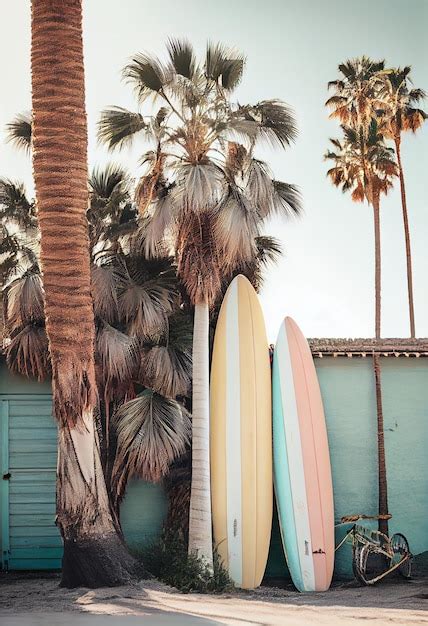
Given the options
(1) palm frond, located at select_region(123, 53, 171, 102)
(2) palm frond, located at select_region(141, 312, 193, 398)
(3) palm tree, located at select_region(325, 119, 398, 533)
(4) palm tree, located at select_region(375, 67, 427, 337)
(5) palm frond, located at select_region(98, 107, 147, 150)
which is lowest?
(2) palm frond, located at select_region(141, 312, 193, 398)

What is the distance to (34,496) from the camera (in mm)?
12570

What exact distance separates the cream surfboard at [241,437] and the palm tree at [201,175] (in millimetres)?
354

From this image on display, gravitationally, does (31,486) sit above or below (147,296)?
A: below

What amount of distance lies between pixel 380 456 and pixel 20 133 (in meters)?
5.76

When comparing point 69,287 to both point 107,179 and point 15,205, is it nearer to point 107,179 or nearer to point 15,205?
point 15,205

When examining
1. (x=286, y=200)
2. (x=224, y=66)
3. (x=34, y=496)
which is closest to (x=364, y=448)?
(x=286, y=200)

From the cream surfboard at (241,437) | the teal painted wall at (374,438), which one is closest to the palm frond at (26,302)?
the cream surfboard at (241,437)

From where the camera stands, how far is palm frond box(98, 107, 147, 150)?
40.0 ft

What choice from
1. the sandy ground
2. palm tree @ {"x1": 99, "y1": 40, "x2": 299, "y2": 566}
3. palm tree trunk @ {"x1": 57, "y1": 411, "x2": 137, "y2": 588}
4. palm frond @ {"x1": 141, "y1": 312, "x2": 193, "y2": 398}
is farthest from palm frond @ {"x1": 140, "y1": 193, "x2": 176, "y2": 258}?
the sandy ground

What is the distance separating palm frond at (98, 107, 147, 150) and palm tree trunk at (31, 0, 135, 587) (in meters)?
1.07

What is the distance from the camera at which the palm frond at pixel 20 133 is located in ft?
41.8

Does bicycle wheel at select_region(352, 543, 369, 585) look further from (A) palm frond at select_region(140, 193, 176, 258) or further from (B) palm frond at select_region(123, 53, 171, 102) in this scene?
(B) palm frond at select_region(123, 53, 171, 102)

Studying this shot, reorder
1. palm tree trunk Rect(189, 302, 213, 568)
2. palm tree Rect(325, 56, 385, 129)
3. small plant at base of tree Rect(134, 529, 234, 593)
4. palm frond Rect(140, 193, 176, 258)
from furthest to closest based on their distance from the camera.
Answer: palm tree Rect(325, 56, 385, 129) → palm frond Rect(140, 193, 176, 258) → palm tree trunk Rect(189, 302, 213, 568) → small plant at base of tree Rect(134, 529, 234, 593)

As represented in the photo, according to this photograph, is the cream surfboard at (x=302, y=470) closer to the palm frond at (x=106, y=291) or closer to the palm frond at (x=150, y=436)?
the palm frond at (x=150, y=436)
